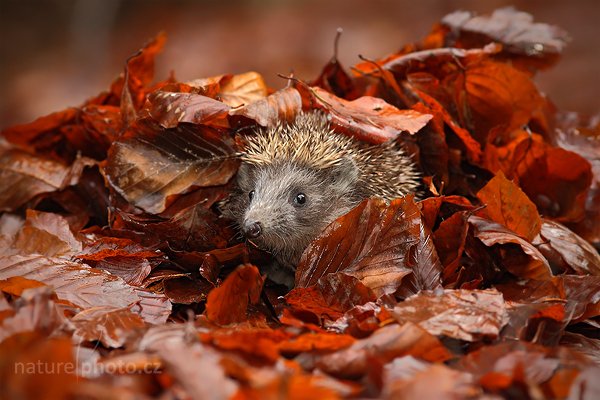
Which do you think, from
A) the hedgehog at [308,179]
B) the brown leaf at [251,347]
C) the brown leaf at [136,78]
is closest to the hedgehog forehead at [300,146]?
the hedgehog at [308,179]

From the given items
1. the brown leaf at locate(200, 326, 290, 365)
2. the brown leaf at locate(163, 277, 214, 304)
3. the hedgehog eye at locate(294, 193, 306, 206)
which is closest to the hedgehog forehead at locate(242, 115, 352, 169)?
the hedgehog eye at locate(294, 193, 306, 206)

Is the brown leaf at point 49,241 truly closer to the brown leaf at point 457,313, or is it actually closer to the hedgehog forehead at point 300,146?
the hedgehog forehead at point 300,146

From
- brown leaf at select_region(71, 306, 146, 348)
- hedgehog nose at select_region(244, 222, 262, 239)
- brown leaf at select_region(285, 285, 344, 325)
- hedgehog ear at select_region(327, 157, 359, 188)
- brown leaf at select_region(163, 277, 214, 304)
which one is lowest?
brown leaf at select_region(163, 277, 214, 304)

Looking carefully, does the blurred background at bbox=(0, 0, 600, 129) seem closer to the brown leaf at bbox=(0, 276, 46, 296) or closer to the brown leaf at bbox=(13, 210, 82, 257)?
the brown leaf at bbox=(13, 210, 82, 257)

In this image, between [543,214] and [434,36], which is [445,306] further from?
[434,36]

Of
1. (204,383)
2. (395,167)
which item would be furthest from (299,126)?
(204,383)

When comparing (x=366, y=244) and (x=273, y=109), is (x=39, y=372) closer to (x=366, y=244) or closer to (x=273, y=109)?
(x=366, y=244)

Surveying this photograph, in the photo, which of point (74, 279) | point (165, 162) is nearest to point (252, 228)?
point (165, 162)
